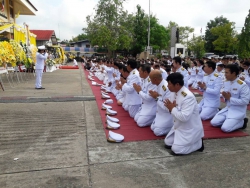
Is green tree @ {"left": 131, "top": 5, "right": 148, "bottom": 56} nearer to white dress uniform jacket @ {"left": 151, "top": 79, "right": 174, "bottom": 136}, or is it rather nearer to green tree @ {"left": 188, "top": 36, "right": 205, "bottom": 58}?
green tree @ {"left": 188, "top": 36, "right": 205, "bottom": 58}

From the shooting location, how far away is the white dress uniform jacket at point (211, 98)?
5.42 m

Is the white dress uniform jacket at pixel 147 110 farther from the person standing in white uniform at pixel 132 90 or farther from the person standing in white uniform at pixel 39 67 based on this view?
the person standing in white uniform at pixel 39 67

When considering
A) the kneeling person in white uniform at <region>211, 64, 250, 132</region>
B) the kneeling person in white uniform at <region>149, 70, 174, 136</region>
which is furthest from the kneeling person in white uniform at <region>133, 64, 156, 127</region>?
the kneeling person in white uniform at <region>211, 64, 250, 132</region>

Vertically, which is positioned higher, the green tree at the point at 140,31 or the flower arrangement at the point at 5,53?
the green tree at the point at 140,31

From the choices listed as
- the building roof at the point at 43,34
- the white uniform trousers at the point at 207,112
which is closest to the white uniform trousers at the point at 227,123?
the white uniform trousers at the point at 207,112

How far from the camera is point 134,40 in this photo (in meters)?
36.9

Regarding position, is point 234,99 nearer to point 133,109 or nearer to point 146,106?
point 146,106

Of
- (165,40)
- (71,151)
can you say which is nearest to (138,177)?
(71,151)

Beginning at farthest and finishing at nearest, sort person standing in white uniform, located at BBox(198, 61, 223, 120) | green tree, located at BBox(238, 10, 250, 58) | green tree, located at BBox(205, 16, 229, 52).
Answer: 1. green tree, located at BBox(205, 16, 229, 52)
2. green tree, located at BBox(238, 10, 250, 58)
3. person standing in white uniform, located at BBox(198, 61, 223, 120)

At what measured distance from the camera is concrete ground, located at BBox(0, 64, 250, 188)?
9.05 feet

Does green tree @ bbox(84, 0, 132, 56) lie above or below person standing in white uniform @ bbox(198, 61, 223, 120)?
above

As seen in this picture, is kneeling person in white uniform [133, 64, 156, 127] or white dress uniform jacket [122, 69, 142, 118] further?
white dress uniform jacket [122, 69, 142, 118]

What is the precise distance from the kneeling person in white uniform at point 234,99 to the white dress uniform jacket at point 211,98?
72 cm

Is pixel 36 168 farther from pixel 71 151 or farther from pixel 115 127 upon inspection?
pixel 115 127
